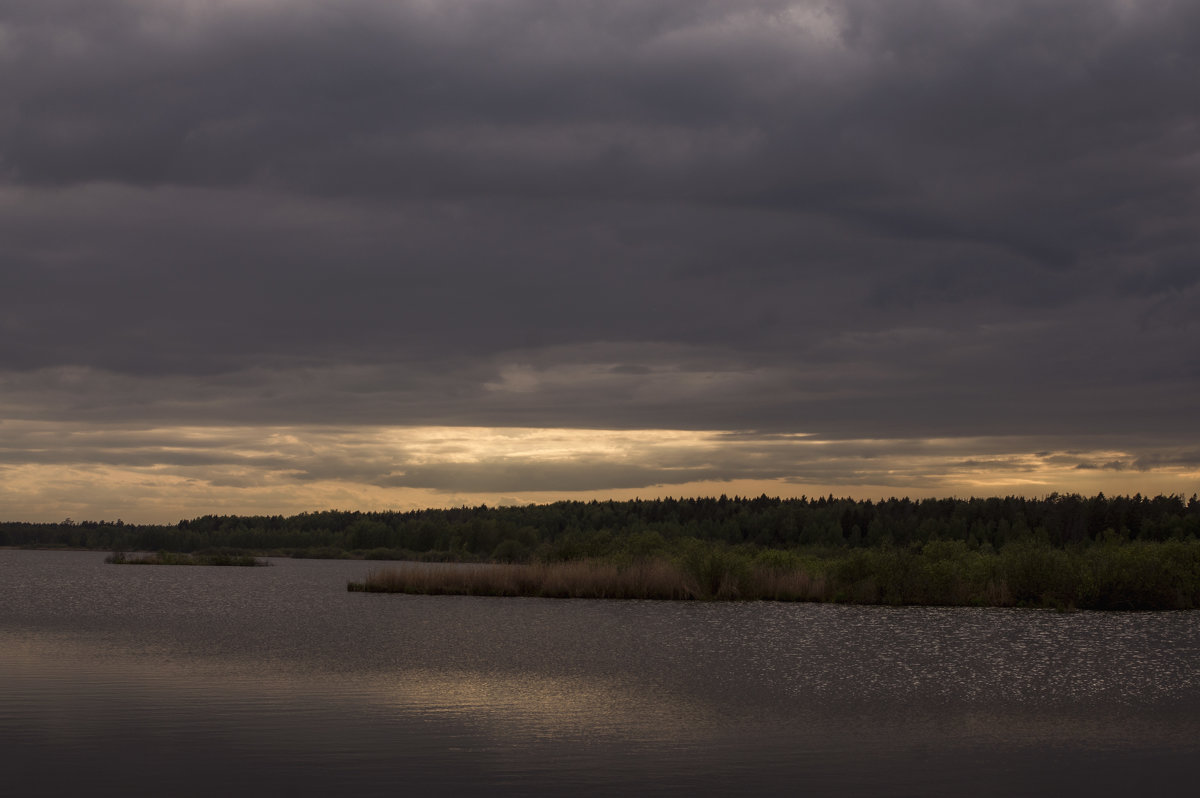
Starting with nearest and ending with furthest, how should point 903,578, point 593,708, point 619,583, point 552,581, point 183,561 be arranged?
point 593,708 → point 903,578 → point 619,583 → point 552,581 → point 183,561

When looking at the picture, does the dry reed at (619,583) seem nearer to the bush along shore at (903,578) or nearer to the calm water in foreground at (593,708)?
the bush along shore at (903,578)

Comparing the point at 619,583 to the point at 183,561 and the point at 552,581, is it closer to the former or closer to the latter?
the point at 552,581

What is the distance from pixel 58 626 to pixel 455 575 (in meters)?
30.3

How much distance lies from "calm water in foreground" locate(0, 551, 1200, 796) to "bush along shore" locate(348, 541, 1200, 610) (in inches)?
570

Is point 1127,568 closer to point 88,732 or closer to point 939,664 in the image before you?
point 939,664

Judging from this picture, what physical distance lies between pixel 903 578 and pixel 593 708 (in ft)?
141

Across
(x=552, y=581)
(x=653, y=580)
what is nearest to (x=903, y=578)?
(x=653, y=580)

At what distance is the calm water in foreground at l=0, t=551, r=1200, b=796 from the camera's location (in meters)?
16.7

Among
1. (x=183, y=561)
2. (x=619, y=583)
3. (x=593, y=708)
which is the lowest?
(x=183, y=561)

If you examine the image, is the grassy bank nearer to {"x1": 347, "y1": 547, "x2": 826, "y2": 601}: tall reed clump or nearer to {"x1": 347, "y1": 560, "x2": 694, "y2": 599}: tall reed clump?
{"x1": 347, "y1": 560, "x2": 694, "y2": 599}: tall reed clump

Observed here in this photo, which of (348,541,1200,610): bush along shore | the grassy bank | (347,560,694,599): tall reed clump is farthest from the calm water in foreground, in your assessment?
the grassy bank

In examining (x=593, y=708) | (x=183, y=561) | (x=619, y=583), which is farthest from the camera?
(x=183, y=561)

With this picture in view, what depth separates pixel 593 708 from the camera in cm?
2347

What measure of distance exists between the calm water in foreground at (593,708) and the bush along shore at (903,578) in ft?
47.5
